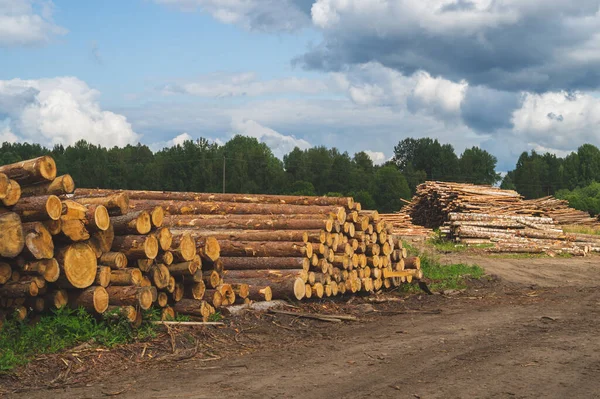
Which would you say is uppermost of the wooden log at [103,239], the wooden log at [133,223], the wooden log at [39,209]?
the wooden log at [39,209]

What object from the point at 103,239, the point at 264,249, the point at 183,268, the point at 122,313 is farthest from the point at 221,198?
the point at 122,313

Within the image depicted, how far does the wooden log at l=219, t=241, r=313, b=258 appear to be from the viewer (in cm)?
1202

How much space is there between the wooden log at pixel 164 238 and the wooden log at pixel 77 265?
967 mm

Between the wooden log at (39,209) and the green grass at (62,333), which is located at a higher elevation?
the wooden log at (39,209)

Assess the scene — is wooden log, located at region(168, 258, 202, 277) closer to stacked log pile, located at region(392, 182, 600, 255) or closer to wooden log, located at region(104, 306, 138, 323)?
wooden log, located at region(104, 306, 138, 323)

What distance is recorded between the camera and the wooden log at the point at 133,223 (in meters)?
8.99

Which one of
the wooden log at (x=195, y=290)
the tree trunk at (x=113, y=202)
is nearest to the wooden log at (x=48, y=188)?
the tree trunk at (x=113, y=202)

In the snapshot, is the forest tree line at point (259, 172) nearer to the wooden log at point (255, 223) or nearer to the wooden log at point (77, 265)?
the wooden log at point (255, 223)

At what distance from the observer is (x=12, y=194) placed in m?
8.22

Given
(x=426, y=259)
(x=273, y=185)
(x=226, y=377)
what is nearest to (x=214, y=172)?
(x=273, y=185)

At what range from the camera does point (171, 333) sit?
8875 millimetres

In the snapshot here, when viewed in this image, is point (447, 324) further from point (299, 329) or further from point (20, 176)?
point (20, 176)

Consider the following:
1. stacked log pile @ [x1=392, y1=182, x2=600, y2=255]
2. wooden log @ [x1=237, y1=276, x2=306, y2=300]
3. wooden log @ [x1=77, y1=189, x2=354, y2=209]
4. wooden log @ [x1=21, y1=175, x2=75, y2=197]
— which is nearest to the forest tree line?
stacked log pile @ [x1=392, y1=182, x2=600, y2=255]

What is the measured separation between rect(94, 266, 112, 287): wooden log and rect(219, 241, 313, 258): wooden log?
346 centimetres
